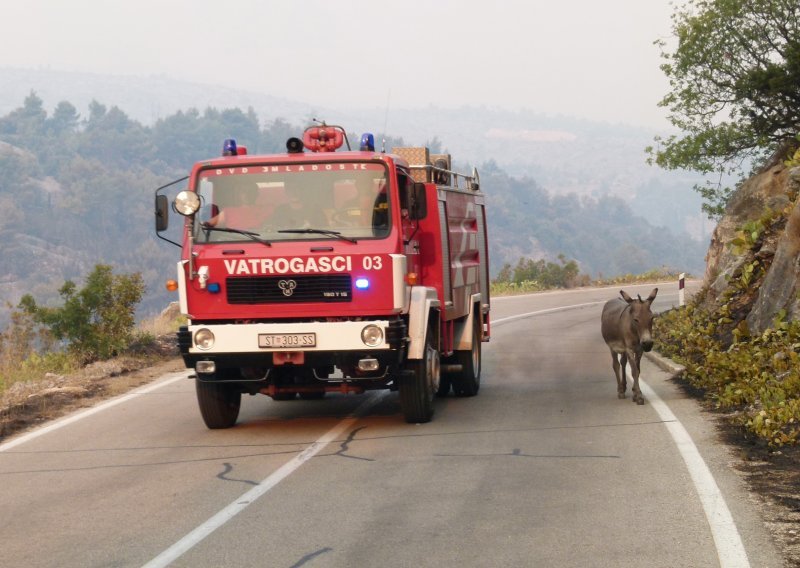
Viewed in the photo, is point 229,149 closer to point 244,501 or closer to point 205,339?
point 205,339

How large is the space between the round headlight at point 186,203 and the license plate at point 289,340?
1.38 metres

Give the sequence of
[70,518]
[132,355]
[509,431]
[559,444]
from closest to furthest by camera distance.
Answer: [70,518], [559,444], [509,431], [132,355]

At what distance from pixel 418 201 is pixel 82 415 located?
4760mm

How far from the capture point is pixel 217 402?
12.2 meters

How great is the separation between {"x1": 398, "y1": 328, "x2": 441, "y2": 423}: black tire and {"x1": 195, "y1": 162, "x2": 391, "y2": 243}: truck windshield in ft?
4.64

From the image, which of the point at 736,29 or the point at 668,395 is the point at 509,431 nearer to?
the point at 668,395

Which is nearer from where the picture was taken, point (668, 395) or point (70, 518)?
point (70, 518)

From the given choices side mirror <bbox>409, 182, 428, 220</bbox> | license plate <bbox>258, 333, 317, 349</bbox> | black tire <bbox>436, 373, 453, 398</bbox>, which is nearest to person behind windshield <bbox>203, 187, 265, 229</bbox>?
license plate <bbox>258, 333, 317, 349</bbox>

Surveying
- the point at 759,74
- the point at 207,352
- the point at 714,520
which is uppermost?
the point at 759,74

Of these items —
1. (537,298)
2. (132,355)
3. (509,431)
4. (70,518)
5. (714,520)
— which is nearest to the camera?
(714,520)

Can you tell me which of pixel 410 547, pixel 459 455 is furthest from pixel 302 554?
pixel 459 455

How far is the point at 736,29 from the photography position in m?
27.7

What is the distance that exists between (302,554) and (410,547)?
645 millimetres

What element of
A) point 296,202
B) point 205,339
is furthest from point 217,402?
point 296,202
